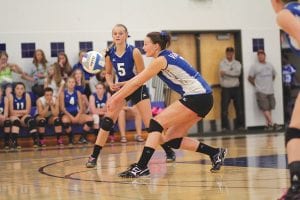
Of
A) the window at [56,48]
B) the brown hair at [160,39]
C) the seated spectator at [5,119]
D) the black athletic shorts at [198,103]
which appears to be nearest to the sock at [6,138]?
the seated spectator at [5,119]

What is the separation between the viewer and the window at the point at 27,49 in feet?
46.2

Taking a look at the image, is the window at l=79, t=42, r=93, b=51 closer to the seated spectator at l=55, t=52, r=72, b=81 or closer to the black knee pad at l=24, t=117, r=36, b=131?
the seated spectator at l=55, t=52, r=72, b=81

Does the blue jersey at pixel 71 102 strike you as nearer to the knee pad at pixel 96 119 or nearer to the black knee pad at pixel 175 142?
the knee pad at pixel 96 119

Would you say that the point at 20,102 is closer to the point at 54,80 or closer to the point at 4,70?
the point at 4,70

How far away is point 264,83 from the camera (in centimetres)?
1605

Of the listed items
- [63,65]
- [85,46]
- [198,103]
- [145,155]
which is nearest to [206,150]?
[198,103]

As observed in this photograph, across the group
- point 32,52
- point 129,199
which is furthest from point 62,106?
point 129,199

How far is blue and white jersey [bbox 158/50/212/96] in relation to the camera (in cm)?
633

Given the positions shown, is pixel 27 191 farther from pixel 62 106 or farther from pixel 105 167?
pixel 62 106

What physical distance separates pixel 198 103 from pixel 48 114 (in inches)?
281

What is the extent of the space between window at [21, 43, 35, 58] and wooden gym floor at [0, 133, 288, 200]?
17.9 ft

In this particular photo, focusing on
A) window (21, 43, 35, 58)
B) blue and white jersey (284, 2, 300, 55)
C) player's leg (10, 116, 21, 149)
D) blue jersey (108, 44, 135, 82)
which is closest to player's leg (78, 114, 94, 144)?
player's leg (10, 116, 21, 149)

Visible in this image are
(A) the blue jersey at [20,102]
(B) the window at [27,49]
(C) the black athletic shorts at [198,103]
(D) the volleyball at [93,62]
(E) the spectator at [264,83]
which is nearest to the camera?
(C) the black athletic shorts at [198,103]

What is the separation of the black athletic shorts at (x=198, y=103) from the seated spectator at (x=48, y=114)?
6860 mm
